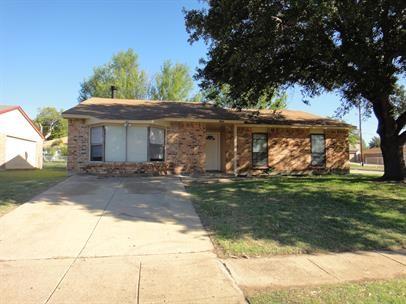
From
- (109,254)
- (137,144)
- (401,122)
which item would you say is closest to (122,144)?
(137,144)

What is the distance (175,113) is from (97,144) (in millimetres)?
4106

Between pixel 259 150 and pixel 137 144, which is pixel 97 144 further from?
pixel 259 150

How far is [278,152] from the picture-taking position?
18766mm

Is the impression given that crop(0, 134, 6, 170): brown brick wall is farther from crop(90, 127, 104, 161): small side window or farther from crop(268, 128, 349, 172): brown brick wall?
crop(268, 128, 349, 172): brown brick wall

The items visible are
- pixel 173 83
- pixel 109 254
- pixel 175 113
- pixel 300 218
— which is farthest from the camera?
pixel 173 83

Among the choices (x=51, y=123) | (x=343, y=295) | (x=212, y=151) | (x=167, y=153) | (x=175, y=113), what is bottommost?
(x=343, y=295)

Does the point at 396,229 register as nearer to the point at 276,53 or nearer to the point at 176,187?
the point at 176,187

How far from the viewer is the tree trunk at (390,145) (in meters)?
14.6

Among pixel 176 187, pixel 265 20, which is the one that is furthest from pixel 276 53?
pixel 176 187

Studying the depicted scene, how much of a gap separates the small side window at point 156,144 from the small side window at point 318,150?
27.1ft

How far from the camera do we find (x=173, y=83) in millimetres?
38156

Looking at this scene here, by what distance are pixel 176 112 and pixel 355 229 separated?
1228 cm

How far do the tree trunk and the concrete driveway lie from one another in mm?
9459

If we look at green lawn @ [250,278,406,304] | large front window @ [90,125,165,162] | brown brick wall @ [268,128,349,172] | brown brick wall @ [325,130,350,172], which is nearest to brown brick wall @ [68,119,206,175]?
large front window @ [90,125,165,162]
